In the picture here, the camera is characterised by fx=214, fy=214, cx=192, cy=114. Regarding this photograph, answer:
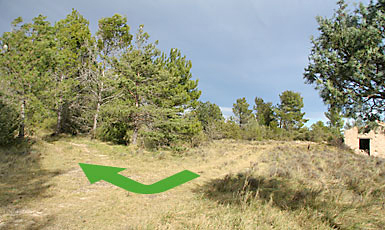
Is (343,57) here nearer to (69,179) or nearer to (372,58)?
(372,58)

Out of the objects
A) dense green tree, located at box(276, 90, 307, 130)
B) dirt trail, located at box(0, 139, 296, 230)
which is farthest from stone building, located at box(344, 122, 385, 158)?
dense green tree, located at box(276, 90, 307, 130)

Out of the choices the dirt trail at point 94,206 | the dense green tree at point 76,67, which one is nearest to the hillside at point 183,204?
the dirt trail at point 94,206

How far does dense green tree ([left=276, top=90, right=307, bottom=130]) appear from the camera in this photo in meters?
49.8

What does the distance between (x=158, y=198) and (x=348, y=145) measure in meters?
21.5

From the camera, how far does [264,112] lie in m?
56.1

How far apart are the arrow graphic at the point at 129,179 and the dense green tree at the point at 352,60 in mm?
5367

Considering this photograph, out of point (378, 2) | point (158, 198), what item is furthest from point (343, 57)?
point (158, 198)

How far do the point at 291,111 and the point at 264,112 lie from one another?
274 inches

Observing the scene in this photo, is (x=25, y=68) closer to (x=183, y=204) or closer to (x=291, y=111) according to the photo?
Result: (x=183, y=204)

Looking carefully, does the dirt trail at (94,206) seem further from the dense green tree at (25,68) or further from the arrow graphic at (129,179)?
the dense green tree at (25,68)

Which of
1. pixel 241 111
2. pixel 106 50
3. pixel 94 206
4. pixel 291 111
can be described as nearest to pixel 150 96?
pixel 106 50

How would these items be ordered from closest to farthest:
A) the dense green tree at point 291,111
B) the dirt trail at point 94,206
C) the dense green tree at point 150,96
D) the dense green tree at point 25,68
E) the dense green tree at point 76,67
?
the dirt trail at point 94,206
the dense green tree at point 25,68
the dense green tree at point 150,96
the dense green tree at point 76,67
the dense green tree at point 291,111

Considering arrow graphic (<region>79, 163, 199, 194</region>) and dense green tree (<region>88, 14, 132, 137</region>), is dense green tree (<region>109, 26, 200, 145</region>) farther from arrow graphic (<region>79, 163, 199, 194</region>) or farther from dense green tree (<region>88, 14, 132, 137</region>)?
arrow graphic (<region>79, 163, 199, 194</region>)

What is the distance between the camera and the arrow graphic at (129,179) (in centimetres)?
682
